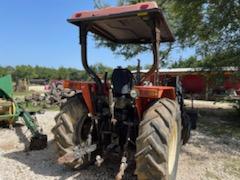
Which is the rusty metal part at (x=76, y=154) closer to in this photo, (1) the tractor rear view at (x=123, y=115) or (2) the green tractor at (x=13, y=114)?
(1) the tractor rear view at (x=123, y=115)

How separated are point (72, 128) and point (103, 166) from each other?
0.90m

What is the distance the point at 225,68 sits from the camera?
35.4 feet

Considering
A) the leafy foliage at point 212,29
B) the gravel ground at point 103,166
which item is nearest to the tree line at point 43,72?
the leafy foliage at point 212,29

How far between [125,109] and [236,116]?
9497mm

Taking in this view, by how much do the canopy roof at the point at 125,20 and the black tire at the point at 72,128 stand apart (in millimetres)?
1187

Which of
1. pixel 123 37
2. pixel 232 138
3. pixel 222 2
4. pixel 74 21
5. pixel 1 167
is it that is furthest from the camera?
pixel 222 2

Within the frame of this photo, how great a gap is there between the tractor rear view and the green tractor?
160 cm

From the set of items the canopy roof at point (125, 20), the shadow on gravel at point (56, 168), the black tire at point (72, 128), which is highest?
the canopy roof at point (125, 20)

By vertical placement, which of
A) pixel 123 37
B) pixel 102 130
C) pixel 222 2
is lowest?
pixel 102 130

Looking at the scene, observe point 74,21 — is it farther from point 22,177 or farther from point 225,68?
point 225,68

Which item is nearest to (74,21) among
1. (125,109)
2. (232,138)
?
(125,109)

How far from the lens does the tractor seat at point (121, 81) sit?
4223 mm

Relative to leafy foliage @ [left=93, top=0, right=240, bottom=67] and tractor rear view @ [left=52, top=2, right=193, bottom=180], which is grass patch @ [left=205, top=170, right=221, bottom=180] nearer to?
tractor rear view @ [left=52, top=2, right=193, bottom=180]

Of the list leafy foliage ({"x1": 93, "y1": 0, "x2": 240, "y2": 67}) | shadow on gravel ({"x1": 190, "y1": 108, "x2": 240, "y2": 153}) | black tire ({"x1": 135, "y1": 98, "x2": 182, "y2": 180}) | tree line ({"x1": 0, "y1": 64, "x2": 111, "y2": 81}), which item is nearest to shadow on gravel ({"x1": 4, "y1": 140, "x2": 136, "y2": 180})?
black tire ({"x1": 135, "y1": 98, "x2": 182, "y2": 180})
